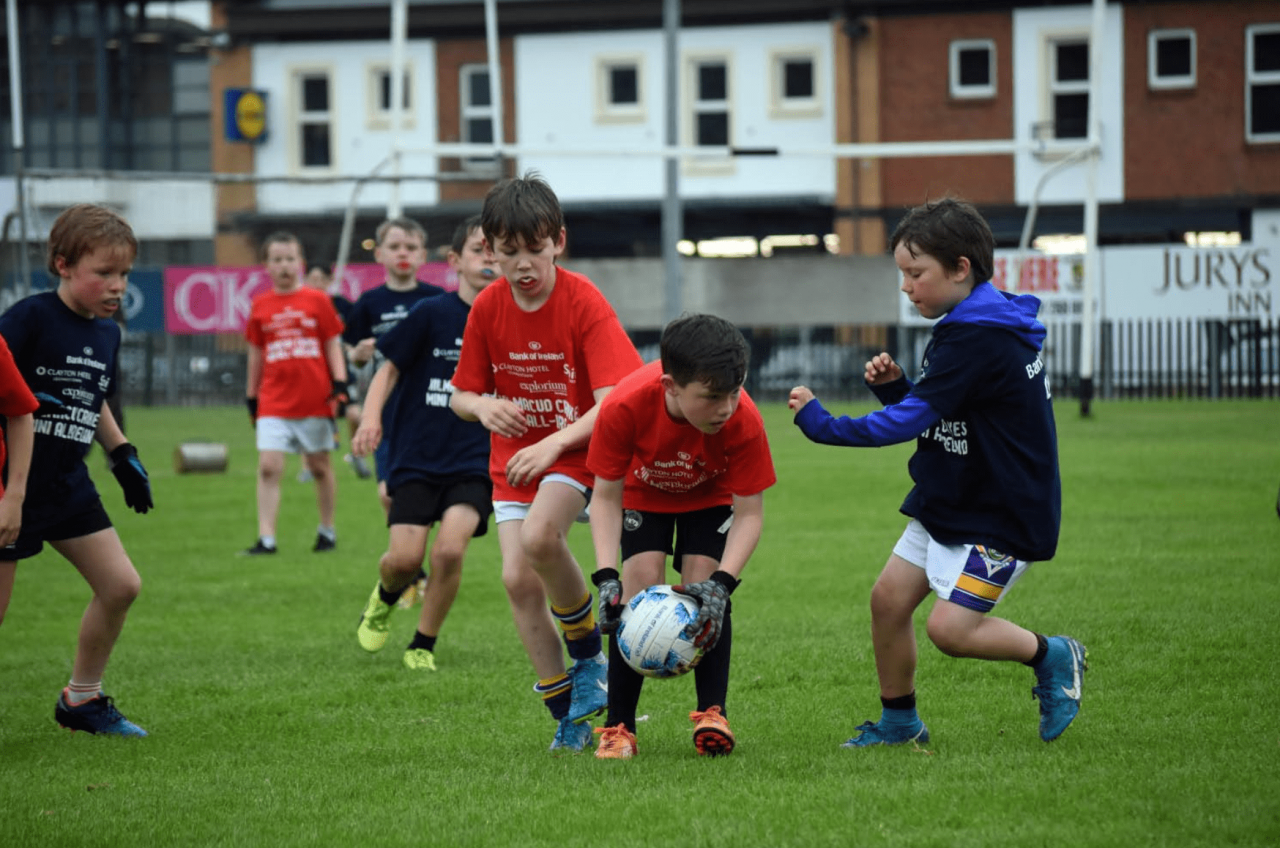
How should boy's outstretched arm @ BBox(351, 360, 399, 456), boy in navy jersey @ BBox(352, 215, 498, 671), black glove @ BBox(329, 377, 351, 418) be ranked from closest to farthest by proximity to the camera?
boy's outstretched arm @ BBox(351, 360, 399, 456)
boy in navy jersey @ BBox(352, 215, 498, 671)
black glove @ BBox(329, 377, 351, 418)

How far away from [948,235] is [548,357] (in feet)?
A: 5.07

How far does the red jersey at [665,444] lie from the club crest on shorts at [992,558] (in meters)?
0.72

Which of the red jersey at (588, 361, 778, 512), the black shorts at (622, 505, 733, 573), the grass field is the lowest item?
the grass field

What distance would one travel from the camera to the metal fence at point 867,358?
92.1 ft

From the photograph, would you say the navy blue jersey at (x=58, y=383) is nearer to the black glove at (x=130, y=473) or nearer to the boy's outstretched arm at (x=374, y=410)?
the black glove at (x=130, y=473)

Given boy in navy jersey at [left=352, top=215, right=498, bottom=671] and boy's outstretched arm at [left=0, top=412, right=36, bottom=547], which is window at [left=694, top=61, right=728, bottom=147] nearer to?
boy in navy jersey at [left=352, top=215, right=498, bottom=671]

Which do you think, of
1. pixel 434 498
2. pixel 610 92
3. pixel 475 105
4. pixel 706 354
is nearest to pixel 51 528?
pixel 434 498

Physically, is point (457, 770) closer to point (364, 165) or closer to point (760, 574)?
point (760, 574)

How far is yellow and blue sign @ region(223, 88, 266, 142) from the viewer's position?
131 ft

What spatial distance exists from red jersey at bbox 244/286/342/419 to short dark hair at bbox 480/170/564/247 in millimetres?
7389

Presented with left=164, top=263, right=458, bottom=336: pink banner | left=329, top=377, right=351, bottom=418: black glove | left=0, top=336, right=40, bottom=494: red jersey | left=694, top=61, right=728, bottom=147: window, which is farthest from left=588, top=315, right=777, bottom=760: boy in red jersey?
left=694, top=61, right=728, bottom=147: window

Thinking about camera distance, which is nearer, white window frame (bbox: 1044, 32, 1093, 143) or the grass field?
the grass field

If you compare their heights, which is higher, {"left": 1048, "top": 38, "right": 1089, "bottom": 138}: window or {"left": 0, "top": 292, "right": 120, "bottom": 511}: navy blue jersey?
{"left": 1048, "top": 38, "right": 1089, "bottom": 138}: window

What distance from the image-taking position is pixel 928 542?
5.74 m
